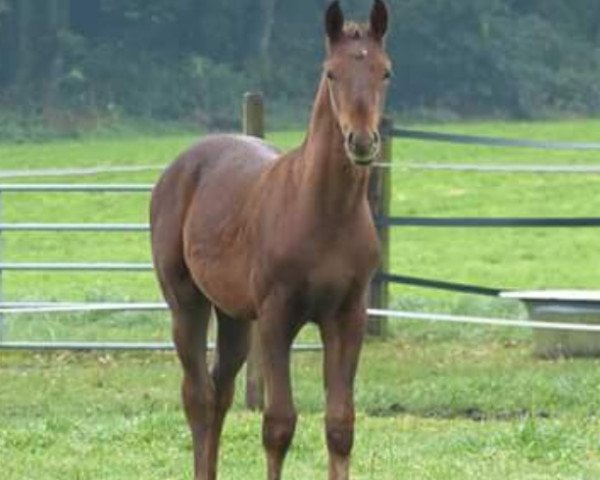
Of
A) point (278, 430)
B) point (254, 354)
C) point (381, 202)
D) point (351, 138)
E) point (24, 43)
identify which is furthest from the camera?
point (24, 43)

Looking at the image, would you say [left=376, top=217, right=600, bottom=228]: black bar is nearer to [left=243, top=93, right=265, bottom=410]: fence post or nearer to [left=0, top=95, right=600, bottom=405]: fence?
[left=0, top=95, right=600, bottom=405]: fence

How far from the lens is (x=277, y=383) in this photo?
23.4 feet

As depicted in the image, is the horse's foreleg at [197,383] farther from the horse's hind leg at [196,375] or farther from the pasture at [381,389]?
Result: the pasture at [381,389]

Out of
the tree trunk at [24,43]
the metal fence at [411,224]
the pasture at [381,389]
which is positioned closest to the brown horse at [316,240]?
the pasture at [381,389]

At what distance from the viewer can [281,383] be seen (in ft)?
23.4

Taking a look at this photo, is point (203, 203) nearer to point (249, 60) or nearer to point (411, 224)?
point (411, 224)

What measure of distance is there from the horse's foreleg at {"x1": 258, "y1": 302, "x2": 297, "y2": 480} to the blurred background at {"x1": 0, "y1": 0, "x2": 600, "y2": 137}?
3619 centimetres

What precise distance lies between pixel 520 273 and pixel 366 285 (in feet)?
41.9

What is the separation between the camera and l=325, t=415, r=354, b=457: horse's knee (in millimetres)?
7062

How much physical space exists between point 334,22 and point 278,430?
1.42 metres

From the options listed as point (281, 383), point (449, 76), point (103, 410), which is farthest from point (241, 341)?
point (449, 76)

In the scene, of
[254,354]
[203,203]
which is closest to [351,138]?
[203,203]

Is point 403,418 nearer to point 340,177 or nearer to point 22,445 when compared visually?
point 22,445

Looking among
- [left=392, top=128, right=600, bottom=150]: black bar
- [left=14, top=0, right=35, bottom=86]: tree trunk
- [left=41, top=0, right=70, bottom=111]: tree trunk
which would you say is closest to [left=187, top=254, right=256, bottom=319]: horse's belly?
[left=392, top=128, right=600, bottom=150]: black bar
